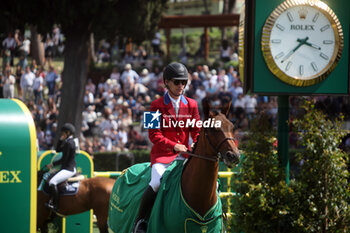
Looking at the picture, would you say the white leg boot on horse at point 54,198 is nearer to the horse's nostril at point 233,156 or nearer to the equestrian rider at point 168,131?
the equestrian rider at point 168,131

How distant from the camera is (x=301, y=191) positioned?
4809 millimetres

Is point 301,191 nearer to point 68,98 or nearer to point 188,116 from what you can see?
point 188,116

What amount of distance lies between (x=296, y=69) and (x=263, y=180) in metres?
1.14

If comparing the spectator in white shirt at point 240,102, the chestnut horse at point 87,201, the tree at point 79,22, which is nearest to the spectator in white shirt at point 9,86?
the tree at point 79,22

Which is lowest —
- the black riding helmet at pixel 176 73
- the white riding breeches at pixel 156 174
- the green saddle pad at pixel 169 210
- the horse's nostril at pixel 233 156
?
the green saddle pad at pixel 169 210

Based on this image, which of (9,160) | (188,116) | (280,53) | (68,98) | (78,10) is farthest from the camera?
(68,98)

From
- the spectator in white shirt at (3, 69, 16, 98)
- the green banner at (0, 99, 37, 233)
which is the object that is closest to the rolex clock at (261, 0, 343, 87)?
the green banner at (0, 99, 37, 233)

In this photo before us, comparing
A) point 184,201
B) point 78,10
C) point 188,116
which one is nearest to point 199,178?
point 184,201

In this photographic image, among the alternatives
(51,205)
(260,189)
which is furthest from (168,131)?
(51,205)

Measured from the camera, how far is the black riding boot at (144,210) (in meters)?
5.98

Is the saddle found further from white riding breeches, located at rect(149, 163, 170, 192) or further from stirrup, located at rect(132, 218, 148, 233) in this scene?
white riding breeches, located at rect(149, 163, 170, 192)

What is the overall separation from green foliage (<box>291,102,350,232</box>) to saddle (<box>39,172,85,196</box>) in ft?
17.3

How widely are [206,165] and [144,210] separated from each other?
1032 millimetres

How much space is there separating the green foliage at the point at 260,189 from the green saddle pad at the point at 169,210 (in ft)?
2.05
